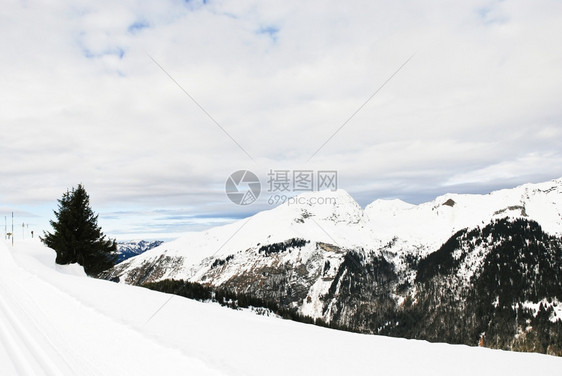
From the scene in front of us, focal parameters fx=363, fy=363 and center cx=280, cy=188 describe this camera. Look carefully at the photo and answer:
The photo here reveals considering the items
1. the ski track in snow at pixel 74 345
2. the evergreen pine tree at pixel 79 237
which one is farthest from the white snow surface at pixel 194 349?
the evergreen pine tree at pixel 79 237

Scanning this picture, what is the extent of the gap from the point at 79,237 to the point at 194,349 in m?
36.7

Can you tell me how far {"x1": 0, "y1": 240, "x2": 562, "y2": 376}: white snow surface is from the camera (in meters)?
8.55

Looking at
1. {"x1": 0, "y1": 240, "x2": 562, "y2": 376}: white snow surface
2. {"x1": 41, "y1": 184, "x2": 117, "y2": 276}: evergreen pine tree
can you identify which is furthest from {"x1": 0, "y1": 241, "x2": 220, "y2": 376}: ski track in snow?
{"x1": 41, "y1": 184, "x2": 117, "y2": 276}: evergreen pine tree

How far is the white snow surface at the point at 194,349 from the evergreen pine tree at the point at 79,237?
1078 inches

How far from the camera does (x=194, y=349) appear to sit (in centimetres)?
920

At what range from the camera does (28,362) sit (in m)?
9.07

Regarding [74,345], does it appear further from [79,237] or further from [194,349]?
[79,237]

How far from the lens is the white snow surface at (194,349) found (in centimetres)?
855

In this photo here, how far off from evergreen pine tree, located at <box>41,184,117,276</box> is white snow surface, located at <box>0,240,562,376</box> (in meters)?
27.4

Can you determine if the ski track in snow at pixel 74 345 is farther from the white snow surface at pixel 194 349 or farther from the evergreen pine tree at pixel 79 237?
the evergreen pine tree at pixel 79 237

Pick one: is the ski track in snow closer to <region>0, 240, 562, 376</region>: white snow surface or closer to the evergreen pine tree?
<region>0, 240, 562, 376</region>: white snow surface

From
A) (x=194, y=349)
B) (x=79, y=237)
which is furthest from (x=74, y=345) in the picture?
(x=79, y=237)

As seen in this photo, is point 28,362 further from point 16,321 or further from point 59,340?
point 16,321

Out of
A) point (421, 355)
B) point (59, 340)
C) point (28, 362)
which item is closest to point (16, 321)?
point (59, 340)
